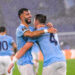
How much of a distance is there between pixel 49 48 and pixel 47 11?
28.4 metres

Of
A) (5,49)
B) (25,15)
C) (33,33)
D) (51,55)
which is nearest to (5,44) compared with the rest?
(5,49)

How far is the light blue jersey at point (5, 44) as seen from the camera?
8602 mm

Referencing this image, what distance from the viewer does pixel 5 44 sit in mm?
8695

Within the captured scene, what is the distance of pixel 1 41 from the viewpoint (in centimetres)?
862

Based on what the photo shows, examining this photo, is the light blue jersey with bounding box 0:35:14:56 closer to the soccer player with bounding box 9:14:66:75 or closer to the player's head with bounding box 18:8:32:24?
the player's head with bounding box 18:8:32:24

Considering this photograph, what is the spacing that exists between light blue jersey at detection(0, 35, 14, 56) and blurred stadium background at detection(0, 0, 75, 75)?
21184 millimetres

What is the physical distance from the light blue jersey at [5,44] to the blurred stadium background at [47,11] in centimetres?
2118

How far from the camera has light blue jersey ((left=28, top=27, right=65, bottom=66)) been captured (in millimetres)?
4454

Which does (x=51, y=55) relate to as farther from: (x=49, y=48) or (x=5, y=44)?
(x=5, y=44)

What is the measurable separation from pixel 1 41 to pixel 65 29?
2223 centimetres

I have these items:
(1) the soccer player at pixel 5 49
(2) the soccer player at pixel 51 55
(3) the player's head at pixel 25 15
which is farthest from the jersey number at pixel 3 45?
(2) the soccer player at pixel 51 55

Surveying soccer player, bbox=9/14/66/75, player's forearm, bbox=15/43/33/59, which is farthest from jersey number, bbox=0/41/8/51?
soccer player, bbox=9/14/66/75

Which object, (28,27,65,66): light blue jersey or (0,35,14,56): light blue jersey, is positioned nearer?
(28,27,65,66): light blue jersey

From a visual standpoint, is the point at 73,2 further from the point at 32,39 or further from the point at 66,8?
the point at 32,39
